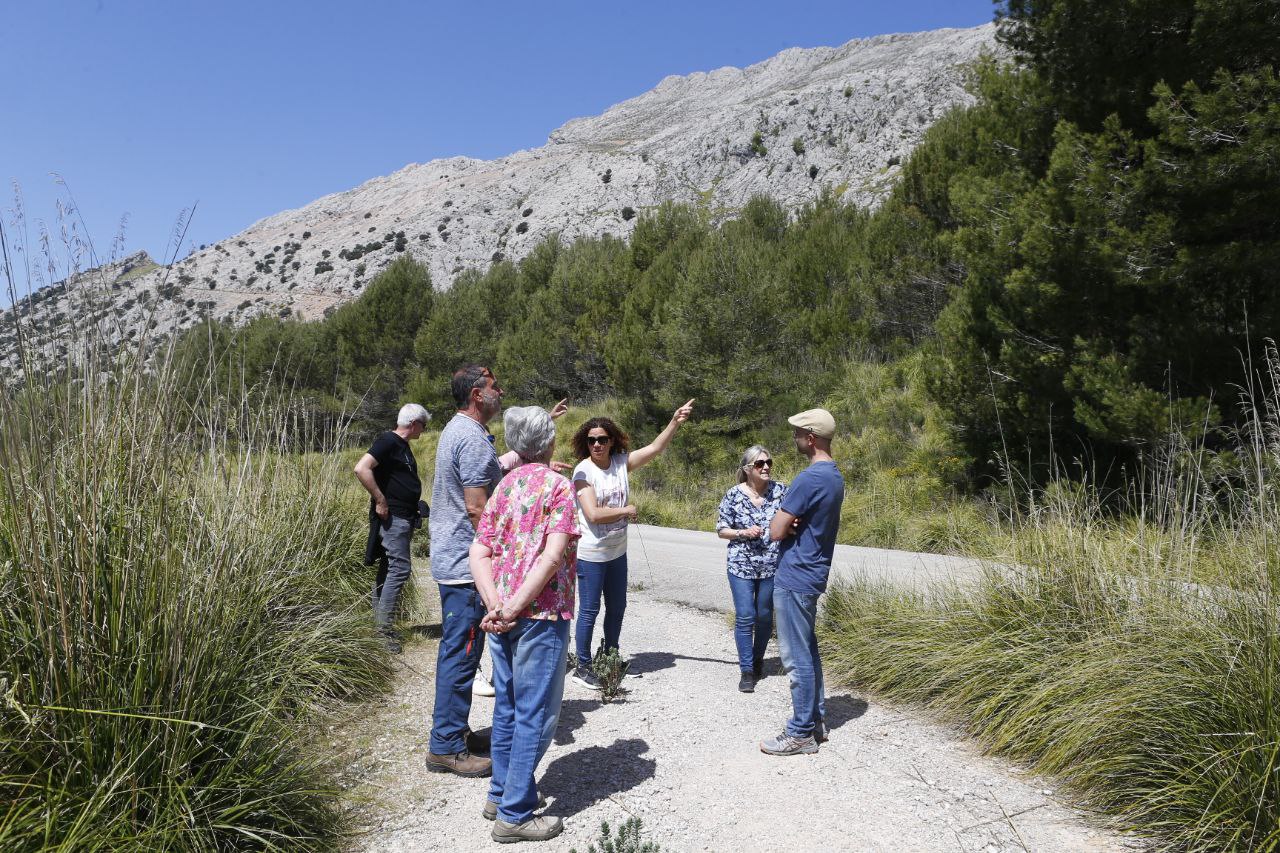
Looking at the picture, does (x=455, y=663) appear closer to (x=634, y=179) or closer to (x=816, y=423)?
(x=816, y=423)

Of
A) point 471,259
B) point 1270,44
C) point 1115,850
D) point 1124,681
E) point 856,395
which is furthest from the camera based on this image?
point 471,259

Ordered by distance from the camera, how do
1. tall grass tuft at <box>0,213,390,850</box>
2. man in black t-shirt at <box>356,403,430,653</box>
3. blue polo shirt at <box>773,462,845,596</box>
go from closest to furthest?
tall grass tuft at <box>0,213,390,850</box>, blue polo shirt at <box>773,462,845,596</box>, man in black t-shirt at <box>356,403,430,653</box>

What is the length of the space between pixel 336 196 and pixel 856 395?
10814 centimetres

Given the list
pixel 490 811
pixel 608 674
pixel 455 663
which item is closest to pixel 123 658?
pixel 455 663

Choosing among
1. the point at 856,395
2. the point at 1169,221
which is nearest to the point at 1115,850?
the point at 1169,221

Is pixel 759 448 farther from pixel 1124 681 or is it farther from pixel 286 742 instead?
pixel 286 742

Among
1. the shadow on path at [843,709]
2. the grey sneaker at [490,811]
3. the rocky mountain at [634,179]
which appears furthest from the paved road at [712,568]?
the rocky mountain at [634,179]

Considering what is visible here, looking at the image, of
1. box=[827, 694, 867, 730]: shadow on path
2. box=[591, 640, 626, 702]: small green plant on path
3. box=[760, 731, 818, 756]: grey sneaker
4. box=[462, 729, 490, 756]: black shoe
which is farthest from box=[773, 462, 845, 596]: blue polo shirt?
box=[462, 729, 490, 756]: black shoe

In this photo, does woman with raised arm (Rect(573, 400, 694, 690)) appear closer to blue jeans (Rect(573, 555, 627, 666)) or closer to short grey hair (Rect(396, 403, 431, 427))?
blue jeans (Rect(573, 555, 627, 666))

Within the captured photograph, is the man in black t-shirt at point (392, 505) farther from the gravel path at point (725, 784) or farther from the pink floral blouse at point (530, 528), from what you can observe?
the pink floral blouse at point (530, 528)

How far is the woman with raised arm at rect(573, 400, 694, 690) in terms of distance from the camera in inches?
200

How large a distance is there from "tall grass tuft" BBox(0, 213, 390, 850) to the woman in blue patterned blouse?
2836mm

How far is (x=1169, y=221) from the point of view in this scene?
8.52 meters

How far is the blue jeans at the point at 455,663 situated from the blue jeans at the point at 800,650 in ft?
5.11
